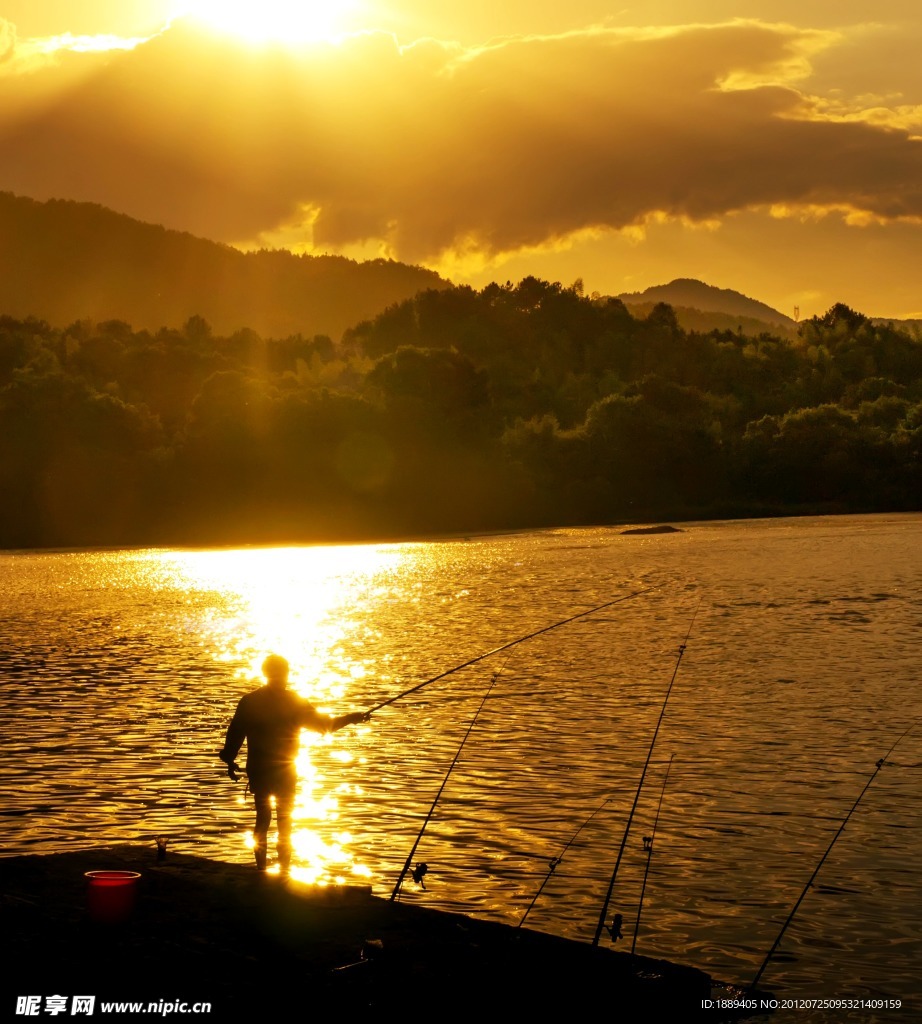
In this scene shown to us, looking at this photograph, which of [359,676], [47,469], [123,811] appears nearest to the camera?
[123,811]

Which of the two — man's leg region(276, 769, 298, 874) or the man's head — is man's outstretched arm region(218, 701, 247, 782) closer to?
the man's head

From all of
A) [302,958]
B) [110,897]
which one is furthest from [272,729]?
[302,958]

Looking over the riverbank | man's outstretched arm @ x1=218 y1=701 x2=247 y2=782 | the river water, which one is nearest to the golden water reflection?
the river water

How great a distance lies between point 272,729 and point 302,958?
351 cm

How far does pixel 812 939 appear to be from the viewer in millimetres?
13711

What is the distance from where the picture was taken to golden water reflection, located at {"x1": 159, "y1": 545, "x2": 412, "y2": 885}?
18125 millimetres

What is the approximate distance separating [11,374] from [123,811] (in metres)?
142

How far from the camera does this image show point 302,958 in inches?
461

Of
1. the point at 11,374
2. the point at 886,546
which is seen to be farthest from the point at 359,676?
the point at 11,374

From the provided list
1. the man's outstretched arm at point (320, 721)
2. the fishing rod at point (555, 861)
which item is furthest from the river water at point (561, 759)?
the man's outstretched arm at point (320, 721)

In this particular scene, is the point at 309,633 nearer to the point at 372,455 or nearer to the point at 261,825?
the point at 261,825

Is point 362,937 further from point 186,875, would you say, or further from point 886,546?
point 886,546

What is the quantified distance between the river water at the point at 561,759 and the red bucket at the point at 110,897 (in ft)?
11.9

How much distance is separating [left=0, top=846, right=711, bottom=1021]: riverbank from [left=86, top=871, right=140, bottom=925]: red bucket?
10 centimetres
